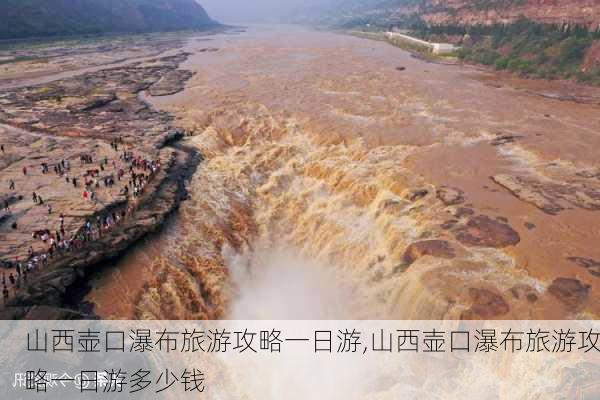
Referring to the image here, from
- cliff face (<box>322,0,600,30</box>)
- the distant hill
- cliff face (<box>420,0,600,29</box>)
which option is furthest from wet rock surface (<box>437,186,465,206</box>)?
the distant hill

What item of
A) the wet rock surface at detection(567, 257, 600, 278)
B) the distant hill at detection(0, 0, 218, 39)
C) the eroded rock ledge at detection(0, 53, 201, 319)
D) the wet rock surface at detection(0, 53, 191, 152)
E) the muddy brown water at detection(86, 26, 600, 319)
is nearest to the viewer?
the wet rock surface at detection(567, 257, 600, 278)

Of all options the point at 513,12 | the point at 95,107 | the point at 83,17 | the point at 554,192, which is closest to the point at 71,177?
the point at 95,107

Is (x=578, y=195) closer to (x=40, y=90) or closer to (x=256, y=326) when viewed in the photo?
(x=256, y=326)

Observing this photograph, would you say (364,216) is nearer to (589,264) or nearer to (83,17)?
(589,264)

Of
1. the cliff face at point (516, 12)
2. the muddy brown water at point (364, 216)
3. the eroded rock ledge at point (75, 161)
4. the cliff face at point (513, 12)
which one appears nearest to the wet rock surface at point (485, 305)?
the muddy brown water at point (364, 216)

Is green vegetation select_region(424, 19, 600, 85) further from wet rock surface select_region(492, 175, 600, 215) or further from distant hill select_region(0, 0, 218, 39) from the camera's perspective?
distant hill select_region(0, 0, 218, 39)

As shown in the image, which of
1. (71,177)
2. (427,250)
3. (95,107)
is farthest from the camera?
(95,107)

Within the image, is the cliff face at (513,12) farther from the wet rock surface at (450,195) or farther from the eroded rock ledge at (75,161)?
the eroded rock ledge at (75,161)

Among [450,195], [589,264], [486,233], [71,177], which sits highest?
[71,177]
